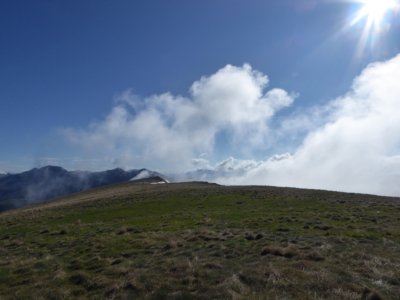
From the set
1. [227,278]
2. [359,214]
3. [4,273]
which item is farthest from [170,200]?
[227,278]

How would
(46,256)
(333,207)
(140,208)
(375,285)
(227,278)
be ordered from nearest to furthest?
(375,285), (227,278), (46,256), (333,207), (140,208)

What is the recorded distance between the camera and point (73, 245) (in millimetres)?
23250

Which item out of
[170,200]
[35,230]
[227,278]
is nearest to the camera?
[227,278]

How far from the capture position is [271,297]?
11656mm

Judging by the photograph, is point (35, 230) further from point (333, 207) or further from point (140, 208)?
point (333, 207)

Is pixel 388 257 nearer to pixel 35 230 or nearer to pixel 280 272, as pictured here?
pixel 280 272

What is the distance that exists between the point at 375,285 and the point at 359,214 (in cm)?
2226

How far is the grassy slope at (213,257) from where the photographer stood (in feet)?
42.2

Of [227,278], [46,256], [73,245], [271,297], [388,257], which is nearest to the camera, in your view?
[271,297]

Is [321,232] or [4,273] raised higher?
[321,232]

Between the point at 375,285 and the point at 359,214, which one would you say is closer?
the point at 375,285

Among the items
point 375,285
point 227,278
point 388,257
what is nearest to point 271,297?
point 227,278

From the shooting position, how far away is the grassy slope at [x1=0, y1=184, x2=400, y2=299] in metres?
12.9

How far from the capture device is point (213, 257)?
17375mm
